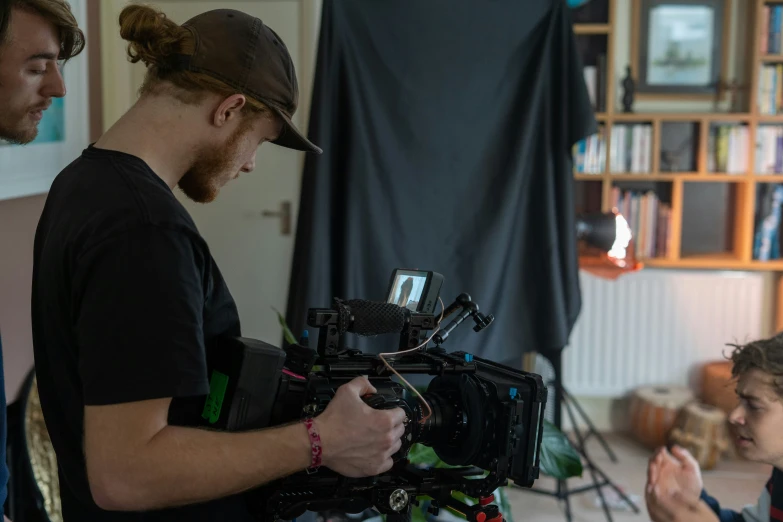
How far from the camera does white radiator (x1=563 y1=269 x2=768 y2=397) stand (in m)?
3.84

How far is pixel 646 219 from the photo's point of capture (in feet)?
12.5

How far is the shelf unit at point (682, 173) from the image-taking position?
12.2 ft

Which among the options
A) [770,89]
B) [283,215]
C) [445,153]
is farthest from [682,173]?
[283,215]

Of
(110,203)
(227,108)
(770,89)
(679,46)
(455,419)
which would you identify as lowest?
(455,419)

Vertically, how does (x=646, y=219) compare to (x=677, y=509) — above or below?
above

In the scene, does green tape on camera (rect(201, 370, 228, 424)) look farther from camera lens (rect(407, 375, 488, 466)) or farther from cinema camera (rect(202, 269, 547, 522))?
camera lens (rect(407, 375, 488, 466))

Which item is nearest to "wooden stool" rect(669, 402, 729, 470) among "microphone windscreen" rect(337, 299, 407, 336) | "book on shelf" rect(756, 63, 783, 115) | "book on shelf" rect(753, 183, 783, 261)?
"book on shelf" rect(753, 183, 783, 261)

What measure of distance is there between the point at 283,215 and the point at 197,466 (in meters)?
2.31

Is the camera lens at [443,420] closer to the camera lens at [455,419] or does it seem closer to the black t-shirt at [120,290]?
the camera lens at [455,419]

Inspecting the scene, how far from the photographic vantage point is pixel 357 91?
8.45ft

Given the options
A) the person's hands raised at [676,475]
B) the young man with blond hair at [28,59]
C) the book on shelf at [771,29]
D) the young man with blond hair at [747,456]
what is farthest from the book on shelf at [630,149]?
the young man with blond hair at [28,59]

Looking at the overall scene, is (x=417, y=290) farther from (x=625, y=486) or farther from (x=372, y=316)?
(x=625, y=486)

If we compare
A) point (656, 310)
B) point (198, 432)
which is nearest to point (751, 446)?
point (198, 432)

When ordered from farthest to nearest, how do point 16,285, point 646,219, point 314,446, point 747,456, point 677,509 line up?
point 646,219 < point 16,285 < point 747,456 < point 677,509 < point 314,446
